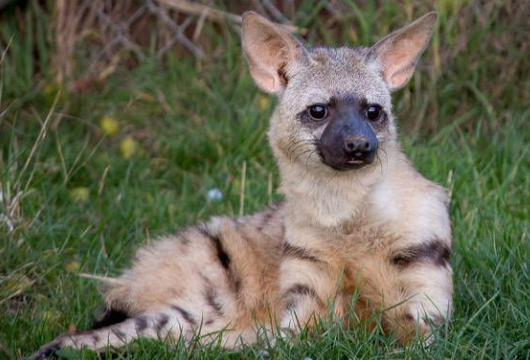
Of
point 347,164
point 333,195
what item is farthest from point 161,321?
point 347,164

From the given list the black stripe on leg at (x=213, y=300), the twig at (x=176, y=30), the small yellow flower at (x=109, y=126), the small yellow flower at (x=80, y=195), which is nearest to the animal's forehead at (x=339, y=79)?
the black stripe on leg at (x=213, y=300)

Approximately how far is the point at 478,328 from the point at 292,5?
359 cm

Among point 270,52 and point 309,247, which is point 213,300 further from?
point 270,52

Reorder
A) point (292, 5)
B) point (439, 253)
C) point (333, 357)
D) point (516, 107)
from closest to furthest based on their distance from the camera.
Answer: point (333, 357)
point (439, 253)
point (516, 107)
point (292, 5)

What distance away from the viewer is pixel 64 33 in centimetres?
760

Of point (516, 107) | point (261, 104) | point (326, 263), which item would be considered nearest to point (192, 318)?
point (326, 263)

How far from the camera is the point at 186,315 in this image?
4.93 metres

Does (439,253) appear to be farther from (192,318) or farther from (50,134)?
(50,134)

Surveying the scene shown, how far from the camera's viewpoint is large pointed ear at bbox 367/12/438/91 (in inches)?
196

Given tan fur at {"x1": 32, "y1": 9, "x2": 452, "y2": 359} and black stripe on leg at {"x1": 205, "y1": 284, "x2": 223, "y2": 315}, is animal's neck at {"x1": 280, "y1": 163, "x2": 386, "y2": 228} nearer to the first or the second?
tan fur at {"x1": 32, "y1": 9, "x2": 452, "y2": 359}

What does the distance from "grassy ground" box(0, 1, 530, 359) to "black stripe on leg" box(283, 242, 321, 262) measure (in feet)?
2.20

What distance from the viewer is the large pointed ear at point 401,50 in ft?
16.3

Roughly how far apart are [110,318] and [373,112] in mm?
1478

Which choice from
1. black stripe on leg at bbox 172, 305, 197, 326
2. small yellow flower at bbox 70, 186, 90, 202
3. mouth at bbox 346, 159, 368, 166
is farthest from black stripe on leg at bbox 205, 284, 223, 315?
small yellow flower at bbox 70, 186, 90, 202
